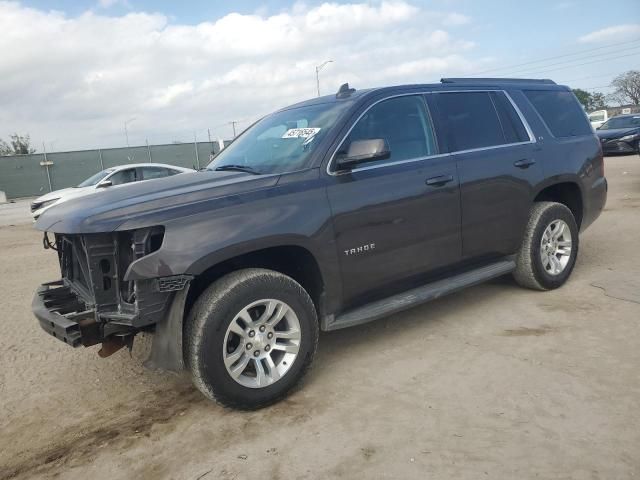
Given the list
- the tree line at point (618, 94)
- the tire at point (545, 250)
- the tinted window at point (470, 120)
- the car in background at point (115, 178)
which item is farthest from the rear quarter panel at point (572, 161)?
the tree line at point (618, 94)

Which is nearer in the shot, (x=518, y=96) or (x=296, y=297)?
(x=296, y=297)

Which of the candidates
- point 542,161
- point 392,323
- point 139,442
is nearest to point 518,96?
point 542,161

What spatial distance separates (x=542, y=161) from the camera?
4.86m

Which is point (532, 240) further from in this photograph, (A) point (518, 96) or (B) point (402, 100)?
(B) point (402, 100)

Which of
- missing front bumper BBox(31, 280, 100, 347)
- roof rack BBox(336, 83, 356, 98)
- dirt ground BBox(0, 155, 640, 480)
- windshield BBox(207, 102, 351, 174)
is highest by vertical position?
roof rack BBox(336, 83, 356, 98)

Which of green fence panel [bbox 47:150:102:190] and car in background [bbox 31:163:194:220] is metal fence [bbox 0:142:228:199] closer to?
green fence panel [bbox 47:150:102:190]

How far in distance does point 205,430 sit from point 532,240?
328 centimetres

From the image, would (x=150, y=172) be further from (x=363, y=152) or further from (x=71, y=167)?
(x=71, y=167)

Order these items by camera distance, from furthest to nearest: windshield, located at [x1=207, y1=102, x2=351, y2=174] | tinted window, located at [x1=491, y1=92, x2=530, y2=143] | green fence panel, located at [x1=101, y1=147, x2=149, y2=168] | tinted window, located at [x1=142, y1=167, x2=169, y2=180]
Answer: green fence panel, located at [x1=101, y1=147, x2=149, y2=168]
tinted window, located at [x1=142, y1=167, x2=169, y2=180]
tinted window, located at [x1=491, y1=92, x2=530, y2=143]
windshield, located at [x1=207, y1=102, x2=351, y2=174]

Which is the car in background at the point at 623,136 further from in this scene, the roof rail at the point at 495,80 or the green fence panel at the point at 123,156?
the green fence panel at the point at 123,156

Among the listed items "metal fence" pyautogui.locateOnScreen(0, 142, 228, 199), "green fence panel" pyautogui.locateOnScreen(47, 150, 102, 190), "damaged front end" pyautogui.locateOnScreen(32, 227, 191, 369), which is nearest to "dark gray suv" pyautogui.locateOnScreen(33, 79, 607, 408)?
"damaged front end" pyautogui.locateOnScreen(32, 227, 191, 369)

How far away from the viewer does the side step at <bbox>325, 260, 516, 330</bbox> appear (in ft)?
11.9

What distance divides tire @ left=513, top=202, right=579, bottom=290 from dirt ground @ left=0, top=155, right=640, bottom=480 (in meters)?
0.21

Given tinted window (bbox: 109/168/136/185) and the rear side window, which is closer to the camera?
the rear side window
